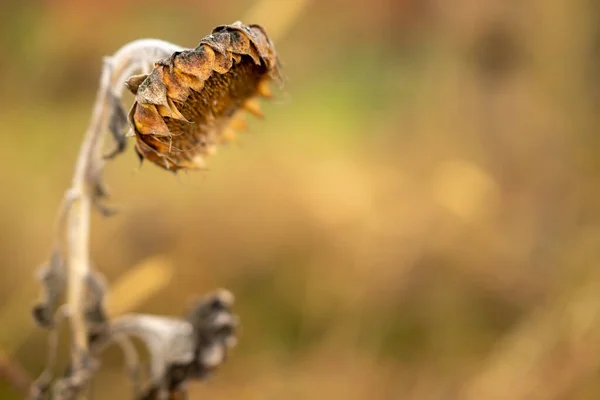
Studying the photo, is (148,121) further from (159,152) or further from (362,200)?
(362,200)

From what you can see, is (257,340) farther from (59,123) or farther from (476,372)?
(59,123)

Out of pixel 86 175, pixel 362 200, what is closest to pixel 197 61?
pixel 86 175

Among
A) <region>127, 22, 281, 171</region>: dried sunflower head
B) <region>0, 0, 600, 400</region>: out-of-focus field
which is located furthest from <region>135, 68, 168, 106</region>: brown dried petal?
<region>0, 0, 600, 400</region>: out-of-focus field

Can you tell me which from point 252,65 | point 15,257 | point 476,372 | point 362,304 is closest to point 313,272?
point 362,304

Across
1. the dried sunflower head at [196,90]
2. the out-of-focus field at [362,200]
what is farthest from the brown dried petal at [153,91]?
the out-of-focus field at [362,200]

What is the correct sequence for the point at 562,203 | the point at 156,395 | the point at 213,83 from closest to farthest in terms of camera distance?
the point at 213,83, the point at 156,395, the point at 562,203

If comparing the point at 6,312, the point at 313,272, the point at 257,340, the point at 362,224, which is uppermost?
the point at 362,224

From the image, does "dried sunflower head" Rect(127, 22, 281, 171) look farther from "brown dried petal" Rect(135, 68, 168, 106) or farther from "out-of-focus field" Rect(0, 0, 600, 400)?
"out-of-focus field" Rect(0, 0, 600, 400)
